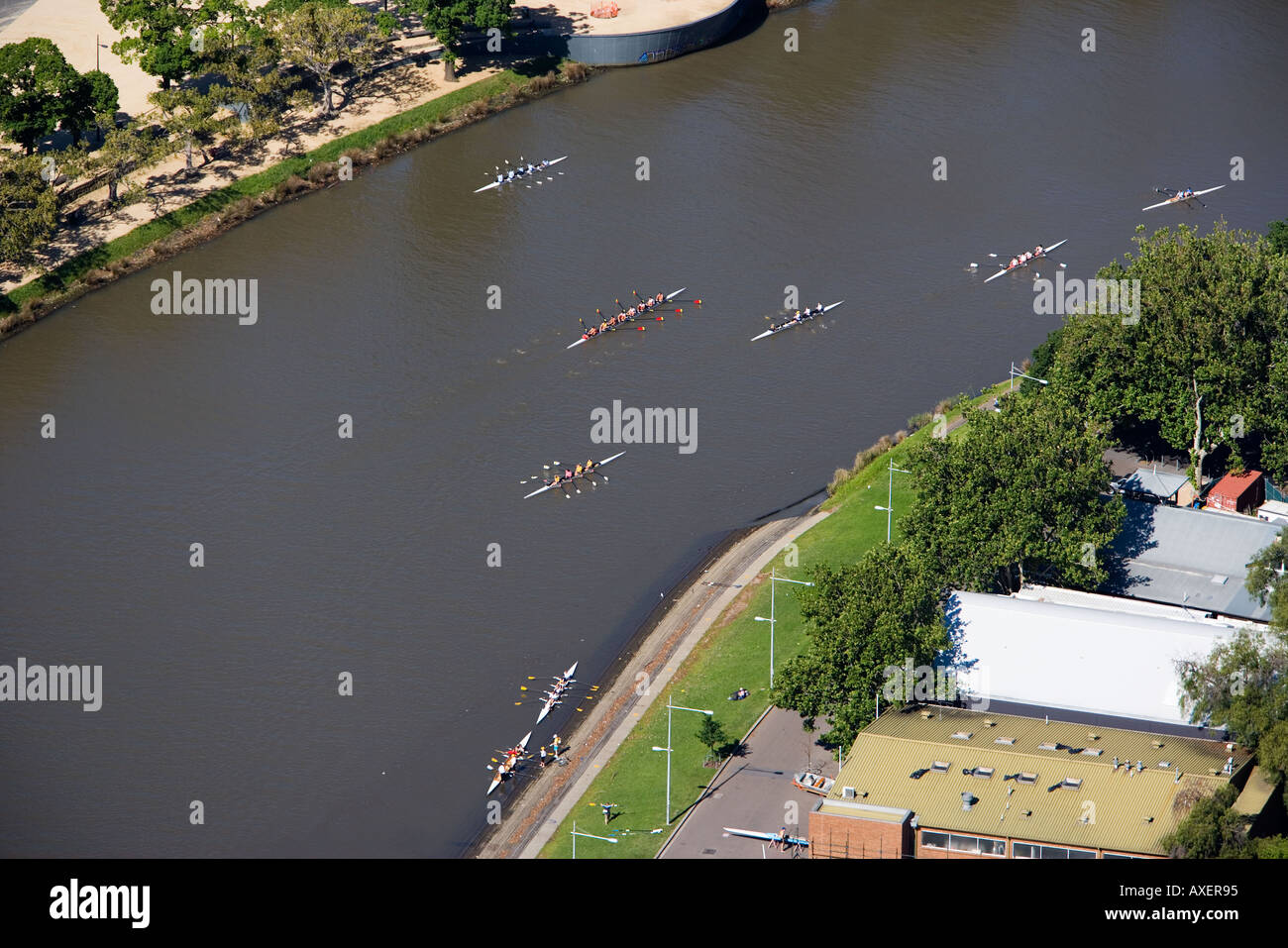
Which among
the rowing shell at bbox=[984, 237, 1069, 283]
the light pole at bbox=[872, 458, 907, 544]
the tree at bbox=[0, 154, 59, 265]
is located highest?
the tree at bbox=[0, 154, 59, 265]

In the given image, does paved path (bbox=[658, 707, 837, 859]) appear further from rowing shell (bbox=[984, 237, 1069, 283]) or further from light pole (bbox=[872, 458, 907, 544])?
rowing shell (bbox=[984, 237, 1069, 283])

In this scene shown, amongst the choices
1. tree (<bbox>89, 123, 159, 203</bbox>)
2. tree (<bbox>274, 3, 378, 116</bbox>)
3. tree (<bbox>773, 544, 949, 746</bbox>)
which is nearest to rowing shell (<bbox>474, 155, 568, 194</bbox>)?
tree (<bbox>274, 3, 378, 116</bbox>)

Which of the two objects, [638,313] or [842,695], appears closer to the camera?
[842,695]

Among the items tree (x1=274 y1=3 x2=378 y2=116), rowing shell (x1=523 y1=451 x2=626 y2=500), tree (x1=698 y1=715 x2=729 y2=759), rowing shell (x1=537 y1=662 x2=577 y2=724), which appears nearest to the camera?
tree (x1=698 y1=715 x2=729 y2=759)

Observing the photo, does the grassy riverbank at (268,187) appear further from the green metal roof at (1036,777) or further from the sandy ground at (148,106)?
the green metal roof at (1036,777)

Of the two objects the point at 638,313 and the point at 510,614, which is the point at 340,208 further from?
the point at 510,614

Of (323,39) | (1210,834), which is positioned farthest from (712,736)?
(323,39)
